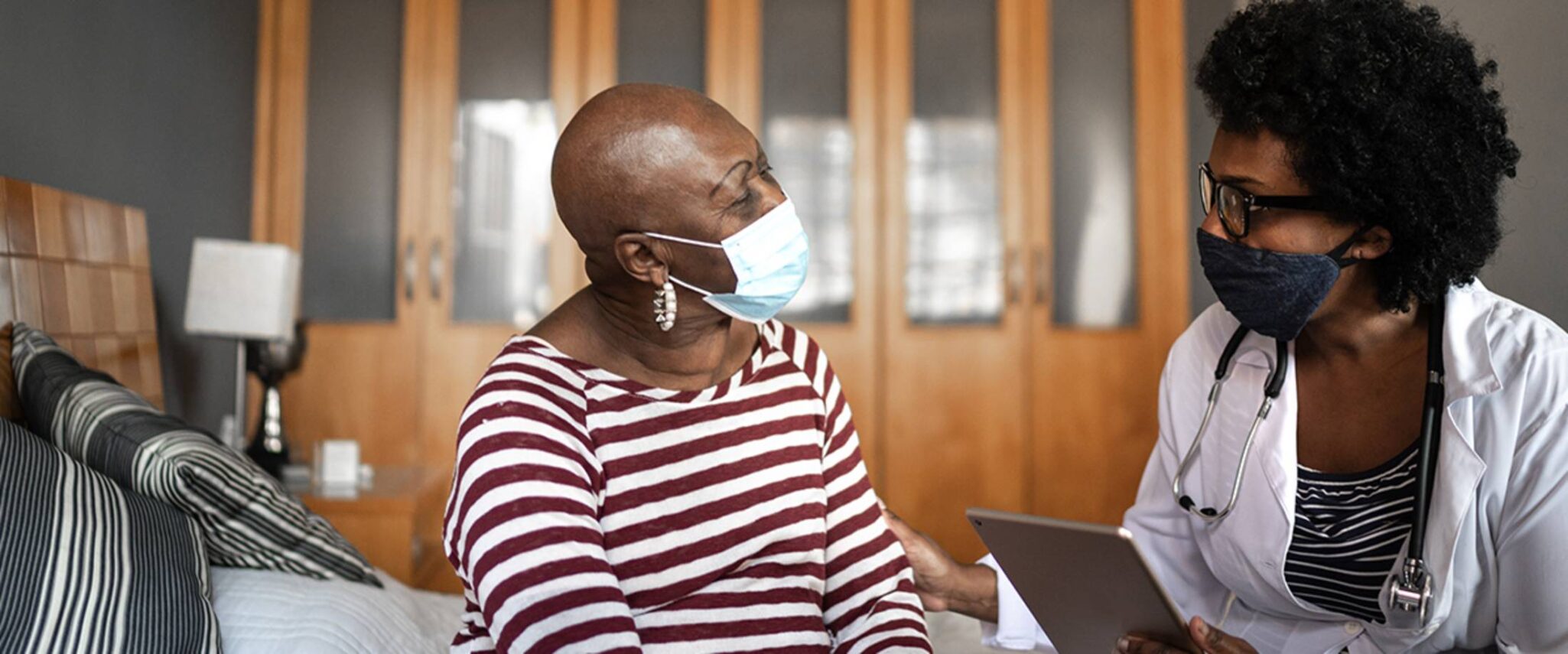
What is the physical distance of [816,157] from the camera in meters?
3.79

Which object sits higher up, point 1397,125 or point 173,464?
point 1397,125

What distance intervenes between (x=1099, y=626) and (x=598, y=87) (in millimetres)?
2872

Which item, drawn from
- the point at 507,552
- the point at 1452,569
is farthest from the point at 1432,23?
the point at 507,552

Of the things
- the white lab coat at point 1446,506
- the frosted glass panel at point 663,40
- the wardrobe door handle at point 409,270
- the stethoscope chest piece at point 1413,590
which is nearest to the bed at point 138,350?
the white lab coat at point 1446,506

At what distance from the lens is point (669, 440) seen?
47.4 inches

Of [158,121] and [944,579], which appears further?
[158,121]

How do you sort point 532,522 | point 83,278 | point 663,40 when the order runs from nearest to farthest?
1. point 532,522
2. point 83,278
3. point 663,40

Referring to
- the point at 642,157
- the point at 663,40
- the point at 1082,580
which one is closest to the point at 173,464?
the point at 642,157

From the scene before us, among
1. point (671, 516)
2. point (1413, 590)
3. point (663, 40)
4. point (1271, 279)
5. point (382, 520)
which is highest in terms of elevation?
point (663, 40)

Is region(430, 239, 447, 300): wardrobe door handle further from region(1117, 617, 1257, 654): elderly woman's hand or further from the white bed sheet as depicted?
region(1117, 617, 1257, 654): elderly woman's hand

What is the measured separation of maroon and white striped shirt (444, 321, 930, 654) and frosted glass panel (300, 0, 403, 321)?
2.63 metres

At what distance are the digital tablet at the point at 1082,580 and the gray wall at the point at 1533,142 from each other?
106 cm

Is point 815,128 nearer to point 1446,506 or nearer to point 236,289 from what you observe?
point 236,289

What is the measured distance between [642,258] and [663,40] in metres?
2.73
